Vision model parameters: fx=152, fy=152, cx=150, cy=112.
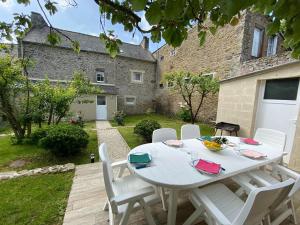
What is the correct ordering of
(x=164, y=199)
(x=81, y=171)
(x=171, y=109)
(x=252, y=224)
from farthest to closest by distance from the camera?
(x=171, y=109) → (x=81, y=171) → (x=164, y=199) → (x=252, y=224)

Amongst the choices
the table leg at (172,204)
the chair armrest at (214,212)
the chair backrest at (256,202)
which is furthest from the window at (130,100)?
the chair backrest at (256,202)

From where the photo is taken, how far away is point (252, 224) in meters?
1.31

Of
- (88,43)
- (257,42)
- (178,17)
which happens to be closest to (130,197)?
(178,17)

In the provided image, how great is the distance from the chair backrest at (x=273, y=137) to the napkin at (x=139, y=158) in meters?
2.37

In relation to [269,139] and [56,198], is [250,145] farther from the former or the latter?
[56,198]

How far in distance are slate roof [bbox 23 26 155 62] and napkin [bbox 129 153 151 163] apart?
23.9 ft

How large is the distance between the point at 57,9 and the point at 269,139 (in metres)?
3.94

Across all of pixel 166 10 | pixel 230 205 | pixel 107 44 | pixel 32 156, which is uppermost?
pixel 107 44

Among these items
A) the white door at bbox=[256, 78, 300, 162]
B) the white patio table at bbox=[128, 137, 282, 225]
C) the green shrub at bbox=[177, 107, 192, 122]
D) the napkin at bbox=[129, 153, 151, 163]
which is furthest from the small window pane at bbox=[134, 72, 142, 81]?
the napkin at bbox=[129, 153, 151, 163]

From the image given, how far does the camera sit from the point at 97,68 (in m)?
11.8

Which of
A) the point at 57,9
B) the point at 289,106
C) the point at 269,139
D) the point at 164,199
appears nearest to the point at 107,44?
the point at 57,9

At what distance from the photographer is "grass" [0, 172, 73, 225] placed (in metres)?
2.01

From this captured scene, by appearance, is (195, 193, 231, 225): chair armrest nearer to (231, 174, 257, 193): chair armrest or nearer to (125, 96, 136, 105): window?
(231, 174, 257, 193): chair armrest

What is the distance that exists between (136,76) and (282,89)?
10953 millimetres
